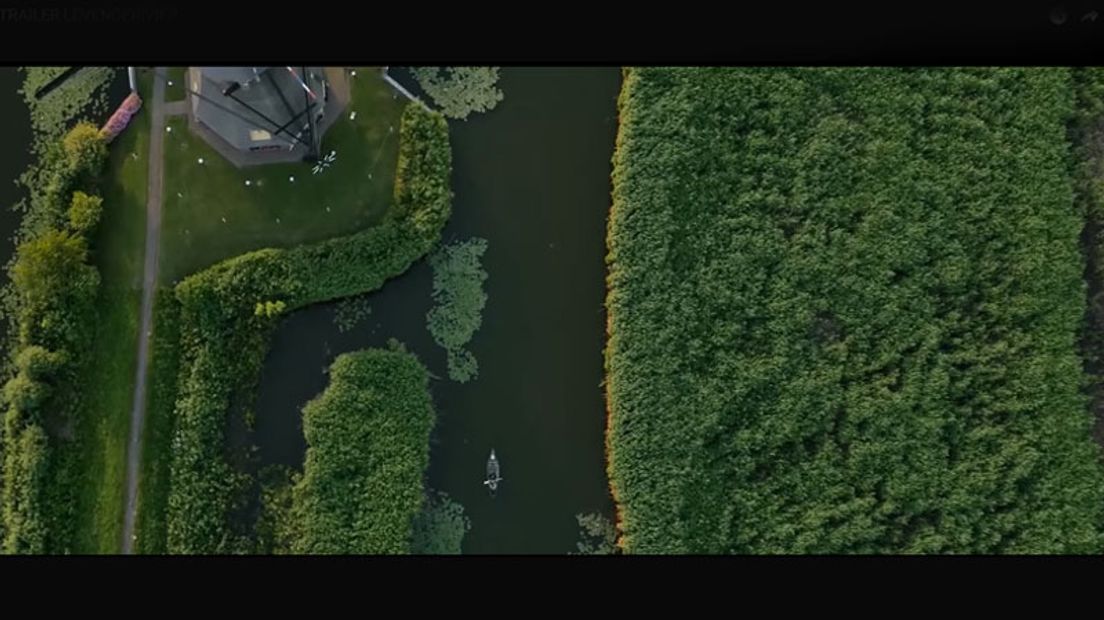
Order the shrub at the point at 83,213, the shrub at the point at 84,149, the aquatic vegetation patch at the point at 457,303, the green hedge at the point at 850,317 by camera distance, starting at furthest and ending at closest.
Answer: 1. the aquatic vegetation patch at the point at 457,303
2. the shrub at the point at 84,149
3. the shrub at the point at 83,213
4. the green hedge at the point at 850,317

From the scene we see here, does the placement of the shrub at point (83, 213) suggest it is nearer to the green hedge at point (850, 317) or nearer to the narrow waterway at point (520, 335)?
the narrow waterway at point (520, 335)

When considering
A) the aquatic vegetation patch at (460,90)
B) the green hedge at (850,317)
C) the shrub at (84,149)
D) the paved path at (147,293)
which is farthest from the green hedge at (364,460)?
the shrub at (84,149)

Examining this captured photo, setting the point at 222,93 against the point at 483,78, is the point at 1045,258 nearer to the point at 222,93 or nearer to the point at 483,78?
the point at 483,78

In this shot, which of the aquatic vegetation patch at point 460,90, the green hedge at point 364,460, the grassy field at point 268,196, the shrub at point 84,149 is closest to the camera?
the green hedge at point 364,460

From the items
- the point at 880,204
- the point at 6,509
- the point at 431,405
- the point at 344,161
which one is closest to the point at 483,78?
the point at 344,161
